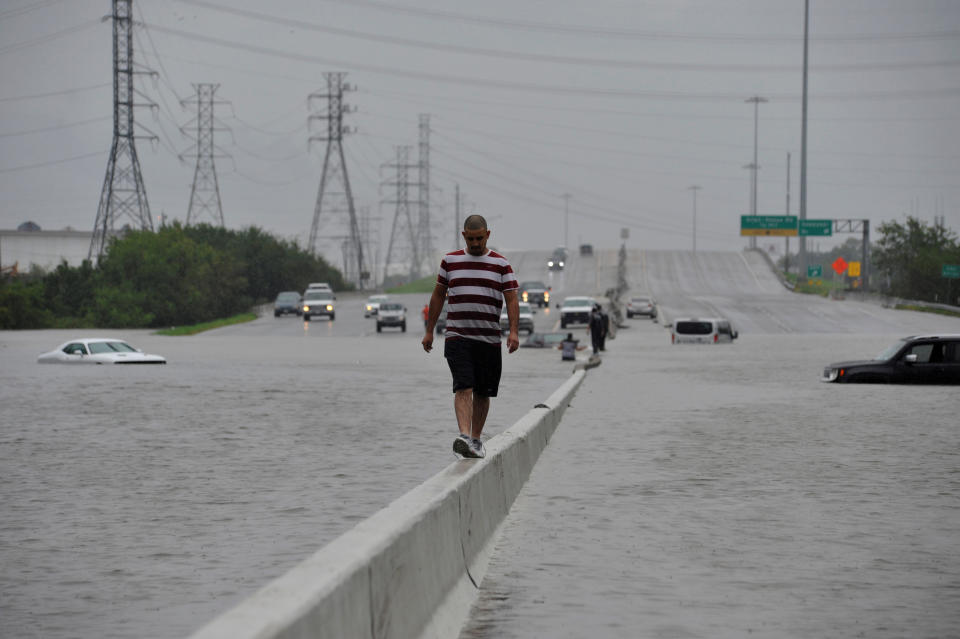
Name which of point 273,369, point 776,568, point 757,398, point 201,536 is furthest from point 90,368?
point 776,568

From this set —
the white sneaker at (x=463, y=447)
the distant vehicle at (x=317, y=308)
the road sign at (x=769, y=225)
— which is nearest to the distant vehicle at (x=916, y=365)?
the white sneaker at (x=463, y=447)

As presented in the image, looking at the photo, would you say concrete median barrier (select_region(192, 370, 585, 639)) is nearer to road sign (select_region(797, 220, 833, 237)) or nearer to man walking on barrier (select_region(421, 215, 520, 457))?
man walking on barrier (select_region(421, 215, 520, 457))

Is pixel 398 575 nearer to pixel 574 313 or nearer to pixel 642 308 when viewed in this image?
pixel 574 313

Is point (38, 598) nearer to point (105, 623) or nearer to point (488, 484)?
point (105, 623)

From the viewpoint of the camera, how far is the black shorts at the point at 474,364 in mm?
10305

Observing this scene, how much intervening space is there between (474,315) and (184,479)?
445 centimetres

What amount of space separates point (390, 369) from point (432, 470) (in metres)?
25.1

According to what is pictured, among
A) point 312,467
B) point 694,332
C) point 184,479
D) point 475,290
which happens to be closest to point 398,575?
point 475,290

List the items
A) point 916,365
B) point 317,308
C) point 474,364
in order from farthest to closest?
1. point 317,308
2. point 916,365
3. point 474,364

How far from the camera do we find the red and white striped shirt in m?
10.2

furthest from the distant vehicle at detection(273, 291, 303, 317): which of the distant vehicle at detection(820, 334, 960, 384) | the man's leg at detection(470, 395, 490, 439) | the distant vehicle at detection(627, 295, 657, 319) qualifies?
the man's leg at detection(470, 395, 490, 439)

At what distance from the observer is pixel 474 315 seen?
403 inches

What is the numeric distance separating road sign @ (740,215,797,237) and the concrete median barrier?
109 metres

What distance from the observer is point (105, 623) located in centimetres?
689
